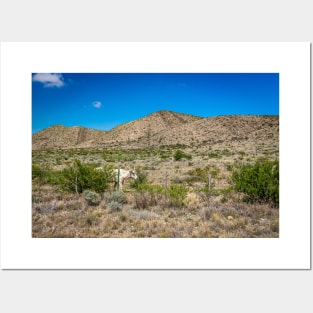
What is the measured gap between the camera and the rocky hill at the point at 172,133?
99.4 feet

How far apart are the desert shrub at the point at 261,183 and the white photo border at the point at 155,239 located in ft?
4.69

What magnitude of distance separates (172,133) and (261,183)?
33518 millimetres

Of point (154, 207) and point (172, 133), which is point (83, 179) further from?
point (172, 133)

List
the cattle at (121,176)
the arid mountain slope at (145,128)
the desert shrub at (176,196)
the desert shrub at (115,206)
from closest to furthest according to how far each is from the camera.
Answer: the desert shrub at (115,206)
the desert shrub at (176,196)
the cattle at (121,176)
the arid mountain slope at (145,128)

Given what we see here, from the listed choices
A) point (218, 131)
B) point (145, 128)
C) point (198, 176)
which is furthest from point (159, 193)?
point (145, 128)

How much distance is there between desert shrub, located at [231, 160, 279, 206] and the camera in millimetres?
7043

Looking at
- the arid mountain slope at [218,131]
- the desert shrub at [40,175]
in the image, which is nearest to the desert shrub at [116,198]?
the desert shrub at [40,175]

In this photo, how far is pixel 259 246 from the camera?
5645 mm

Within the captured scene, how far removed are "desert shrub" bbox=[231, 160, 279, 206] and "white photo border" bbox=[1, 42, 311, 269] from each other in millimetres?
1428

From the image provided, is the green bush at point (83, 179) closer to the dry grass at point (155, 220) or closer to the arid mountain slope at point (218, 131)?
the dry grass at point (155, 220)

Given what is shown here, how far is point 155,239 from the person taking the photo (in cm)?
568
